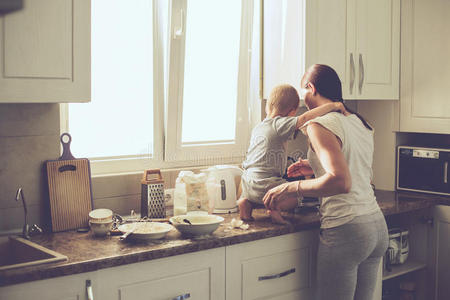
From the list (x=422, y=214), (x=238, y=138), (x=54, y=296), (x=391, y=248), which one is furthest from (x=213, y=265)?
(x=422, y=214)

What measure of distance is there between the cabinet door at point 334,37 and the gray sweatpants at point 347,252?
970mm

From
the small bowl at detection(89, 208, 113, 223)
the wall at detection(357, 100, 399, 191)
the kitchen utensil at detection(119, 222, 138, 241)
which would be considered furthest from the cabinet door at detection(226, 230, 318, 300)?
the wall at detection(357, 100, 399, 191)

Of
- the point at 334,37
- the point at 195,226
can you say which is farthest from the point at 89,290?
the point at 334,37

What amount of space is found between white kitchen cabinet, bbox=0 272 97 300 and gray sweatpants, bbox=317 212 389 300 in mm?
965

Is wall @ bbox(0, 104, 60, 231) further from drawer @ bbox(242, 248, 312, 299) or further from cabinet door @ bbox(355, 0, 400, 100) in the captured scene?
cabinet door @ bbox(355, 0, 400, 100)

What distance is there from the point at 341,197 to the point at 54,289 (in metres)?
1.15

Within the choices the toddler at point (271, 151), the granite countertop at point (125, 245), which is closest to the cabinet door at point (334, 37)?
the toddler at point (271, 151)

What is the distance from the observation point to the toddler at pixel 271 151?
2.26 metres

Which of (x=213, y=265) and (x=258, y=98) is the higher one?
(x=258, y=98)

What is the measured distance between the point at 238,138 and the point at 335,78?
3.13ft

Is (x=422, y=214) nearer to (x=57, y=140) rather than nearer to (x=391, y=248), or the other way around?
(x=391, y=248)

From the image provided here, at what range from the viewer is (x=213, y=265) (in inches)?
77.6

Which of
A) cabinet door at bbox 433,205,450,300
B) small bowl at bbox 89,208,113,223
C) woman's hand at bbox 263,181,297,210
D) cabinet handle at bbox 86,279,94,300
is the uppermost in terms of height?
woman's hand at bbox 263,181,297,210

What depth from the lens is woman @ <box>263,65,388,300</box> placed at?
6.28 ft
